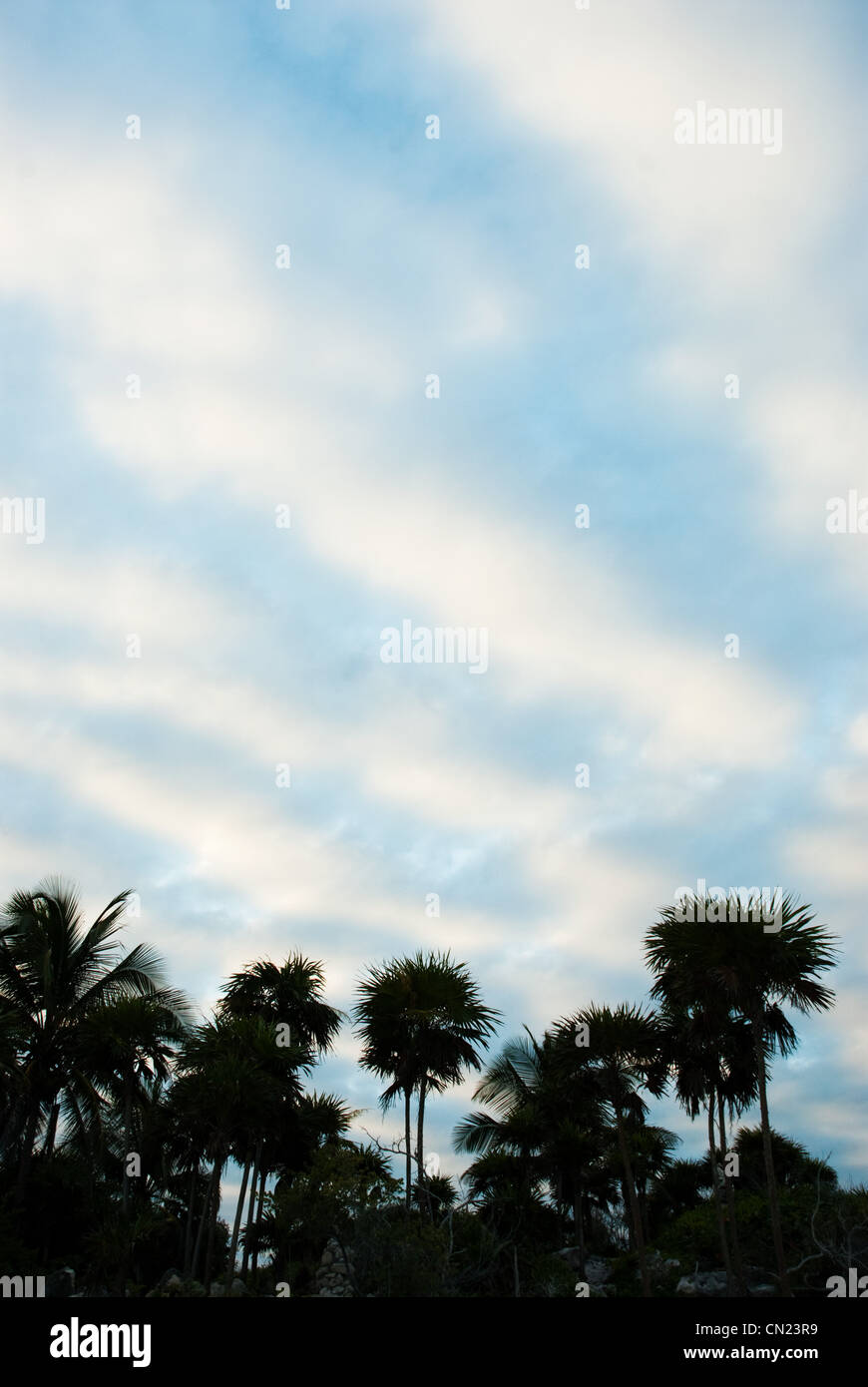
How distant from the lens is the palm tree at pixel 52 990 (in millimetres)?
31359

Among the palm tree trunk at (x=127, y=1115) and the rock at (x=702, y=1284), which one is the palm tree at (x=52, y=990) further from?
the rock at (x=702, y=1284)

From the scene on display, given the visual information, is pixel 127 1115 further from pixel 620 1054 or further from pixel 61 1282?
pixel 620 1054

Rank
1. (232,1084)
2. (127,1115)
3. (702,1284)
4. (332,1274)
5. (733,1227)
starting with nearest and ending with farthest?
(232,1084), (733,1227), (127,1115), (702,1284), (332,1274)

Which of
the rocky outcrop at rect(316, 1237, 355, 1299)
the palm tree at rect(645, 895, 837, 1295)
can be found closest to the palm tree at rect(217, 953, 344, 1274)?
the rocky outcrop at rect(316, 1237, 355, 1299)

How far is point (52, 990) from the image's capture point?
32.6 m

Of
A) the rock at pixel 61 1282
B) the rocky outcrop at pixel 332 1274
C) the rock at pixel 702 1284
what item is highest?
the rock at pixel 61 1282

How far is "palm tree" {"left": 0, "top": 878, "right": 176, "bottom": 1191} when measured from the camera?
31.4 m

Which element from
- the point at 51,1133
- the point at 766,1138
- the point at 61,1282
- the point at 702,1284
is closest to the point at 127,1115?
the point at 51,1133

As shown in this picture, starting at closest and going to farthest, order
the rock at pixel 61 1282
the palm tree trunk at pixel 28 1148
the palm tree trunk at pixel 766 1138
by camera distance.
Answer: the palm tree trunk at pixel 766 1138 → the rock at pixel 61 1282 → the palm tree trunk at pixel 28 1148

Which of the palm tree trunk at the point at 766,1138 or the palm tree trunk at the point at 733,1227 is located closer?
the palm tree trunk at the point at 766,1138

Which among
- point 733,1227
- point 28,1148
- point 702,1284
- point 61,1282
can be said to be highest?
point 28,1148

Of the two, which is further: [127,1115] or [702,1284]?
[702,1284]

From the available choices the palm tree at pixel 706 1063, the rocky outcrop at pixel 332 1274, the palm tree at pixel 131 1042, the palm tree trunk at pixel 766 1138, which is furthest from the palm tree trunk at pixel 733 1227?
the palm tree at pixel 131 1042
